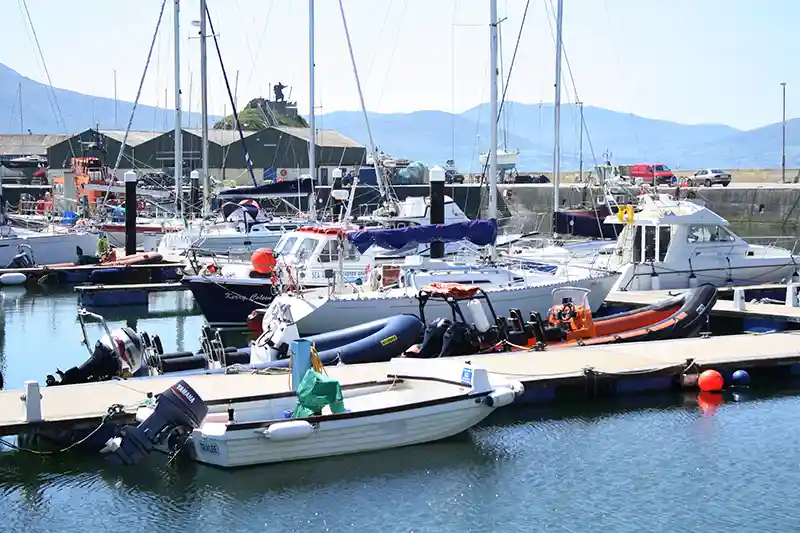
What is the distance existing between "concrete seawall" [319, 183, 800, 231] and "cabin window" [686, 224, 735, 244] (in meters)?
28.4

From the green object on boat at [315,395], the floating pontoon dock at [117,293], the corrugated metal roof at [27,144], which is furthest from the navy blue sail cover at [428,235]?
the corrugated metal roof at [27,144]

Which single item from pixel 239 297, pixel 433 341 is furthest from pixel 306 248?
pixel 433 341

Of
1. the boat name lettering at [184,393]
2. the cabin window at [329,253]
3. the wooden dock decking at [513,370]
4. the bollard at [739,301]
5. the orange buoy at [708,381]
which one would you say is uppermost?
the cabin window at [329,253]

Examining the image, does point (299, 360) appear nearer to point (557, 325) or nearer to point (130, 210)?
point (557, 325)

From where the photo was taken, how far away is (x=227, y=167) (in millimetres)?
62438

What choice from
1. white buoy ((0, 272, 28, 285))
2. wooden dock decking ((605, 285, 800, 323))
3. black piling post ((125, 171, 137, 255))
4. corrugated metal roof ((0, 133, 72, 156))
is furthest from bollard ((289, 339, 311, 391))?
corrugated metal roof ((0, 133, 72, 156))

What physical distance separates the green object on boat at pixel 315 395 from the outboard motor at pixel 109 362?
11.8 feet

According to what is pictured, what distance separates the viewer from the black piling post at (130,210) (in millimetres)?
34219

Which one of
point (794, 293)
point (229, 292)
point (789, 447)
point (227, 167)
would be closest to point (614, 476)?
point (789, 447)

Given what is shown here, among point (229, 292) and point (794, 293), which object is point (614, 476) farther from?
point (229, 292)

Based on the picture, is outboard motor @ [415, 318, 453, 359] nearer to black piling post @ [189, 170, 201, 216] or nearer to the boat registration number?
the boat registration number

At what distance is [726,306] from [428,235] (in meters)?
6.46

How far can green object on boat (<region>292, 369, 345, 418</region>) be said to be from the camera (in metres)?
13.4

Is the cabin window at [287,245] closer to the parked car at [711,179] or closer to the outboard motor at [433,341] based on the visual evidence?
the outboard motor at [433,341]
